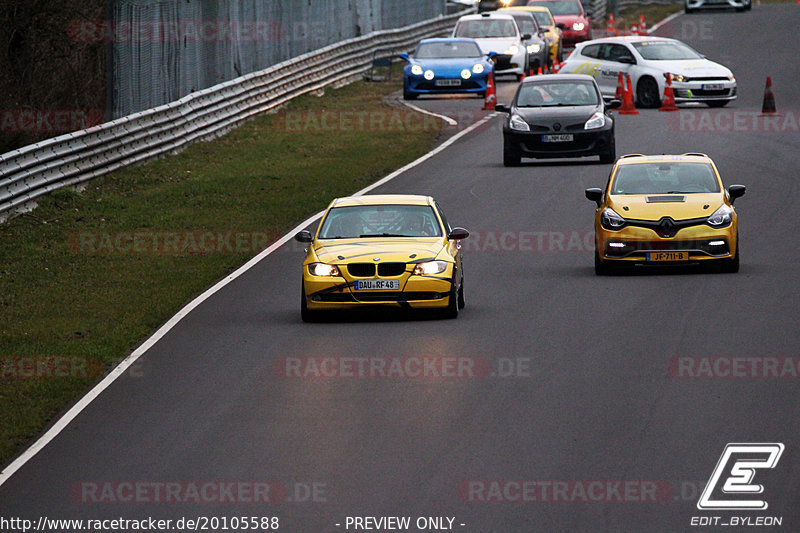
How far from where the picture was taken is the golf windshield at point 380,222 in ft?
59.1

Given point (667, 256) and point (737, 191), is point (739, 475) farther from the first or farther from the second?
point (737, 191)

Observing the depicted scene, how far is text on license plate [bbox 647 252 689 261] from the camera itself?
19.8 meters

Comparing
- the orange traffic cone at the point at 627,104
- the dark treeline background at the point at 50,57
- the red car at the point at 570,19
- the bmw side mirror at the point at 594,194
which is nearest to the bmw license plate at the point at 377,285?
the bmw side mirror at the point at 594,194

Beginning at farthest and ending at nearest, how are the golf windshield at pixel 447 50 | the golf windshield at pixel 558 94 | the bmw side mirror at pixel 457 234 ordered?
1. the golf windshield at pixel 447 50
2. the golf windshield at pixel 558 94
3. the bmw side mirror at pixel 457 234


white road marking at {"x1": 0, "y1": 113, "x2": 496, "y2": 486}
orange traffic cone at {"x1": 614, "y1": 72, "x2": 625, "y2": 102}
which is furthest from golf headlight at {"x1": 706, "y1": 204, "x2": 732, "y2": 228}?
orange traffic cone at {"x1": 614, "y1": 72, "x2": 625, "y2": 102}

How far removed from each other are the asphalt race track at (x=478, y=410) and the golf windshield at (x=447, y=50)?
19306 mm

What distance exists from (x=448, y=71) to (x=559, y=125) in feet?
36.5

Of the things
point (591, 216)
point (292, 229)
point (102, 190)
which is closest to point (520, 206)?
point (591, 216)

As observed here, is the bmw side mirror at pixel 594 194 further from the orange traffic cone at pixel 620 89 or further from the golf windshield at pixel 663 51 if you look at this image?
the golf windshield at pixel 663 51

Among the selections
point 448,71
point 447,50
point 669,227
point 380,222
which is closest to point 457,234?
point 380,222

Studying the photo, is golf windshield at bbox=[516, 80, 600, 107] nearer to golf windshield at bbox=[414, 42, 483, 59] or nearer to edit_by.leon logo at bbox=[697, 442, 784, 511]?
golf windshield at bbox=[414, 42, 483, 59]

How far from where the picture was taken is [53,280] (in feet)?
68.3

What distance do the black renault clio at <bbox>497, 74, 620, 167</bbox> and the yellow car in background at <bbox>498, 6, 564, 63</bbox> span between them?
1945 centimetres

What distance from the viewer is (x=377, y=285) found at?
17.0 m
